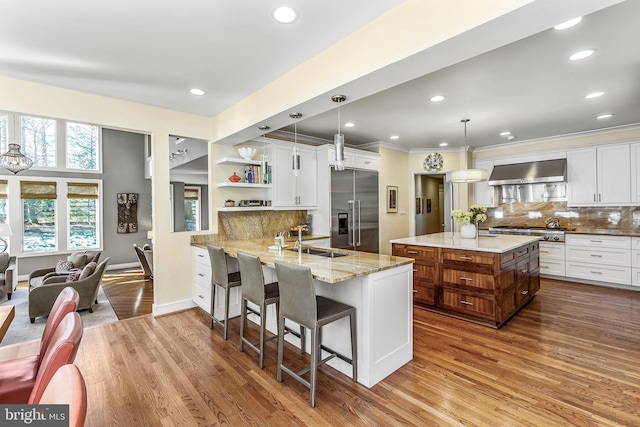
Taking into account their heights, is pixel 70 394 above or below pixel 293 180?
below

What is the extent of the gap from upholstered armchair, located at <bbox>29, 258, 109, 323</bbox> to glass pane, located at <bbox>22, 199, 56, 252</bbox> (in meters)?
3.20

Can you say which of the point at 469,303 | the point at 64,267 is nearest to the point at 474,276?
the point at 469,303

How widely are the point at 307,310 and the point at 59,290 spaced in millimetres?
3801

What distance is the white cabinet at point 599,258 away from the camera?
15.6 ft

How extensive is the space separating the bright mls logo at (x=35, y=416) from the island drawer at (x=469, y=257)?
3.53 meters

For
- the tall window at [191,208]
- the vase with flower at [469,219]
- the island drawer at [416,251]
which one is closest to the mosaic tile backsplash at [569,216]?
the vase with flower at [469,219]

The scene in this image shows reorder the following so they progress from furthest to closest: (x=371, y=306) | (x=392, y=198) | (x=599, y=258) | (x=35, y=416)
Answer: (x=392, y=198) < (x=599, y=258) < (x=371, y=306) < (x=35, y=416)

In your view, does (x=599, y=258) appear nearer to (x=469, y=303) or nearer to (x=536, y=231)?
(x=536, y=231)

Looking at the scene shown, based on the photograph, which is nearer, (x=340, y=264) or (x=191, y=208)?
(x=340, y=264)

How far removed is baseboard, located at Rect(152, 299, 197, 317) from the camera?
3.88 meters

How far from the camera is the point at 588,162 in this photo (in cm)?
522

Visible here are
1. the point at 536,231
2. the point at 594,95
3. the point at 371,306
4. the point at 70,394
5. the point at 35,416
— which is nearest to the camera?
the point at 70,394

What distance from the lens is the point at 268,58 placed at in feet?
8.54

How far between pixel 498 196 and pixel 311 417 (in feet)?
19.6
